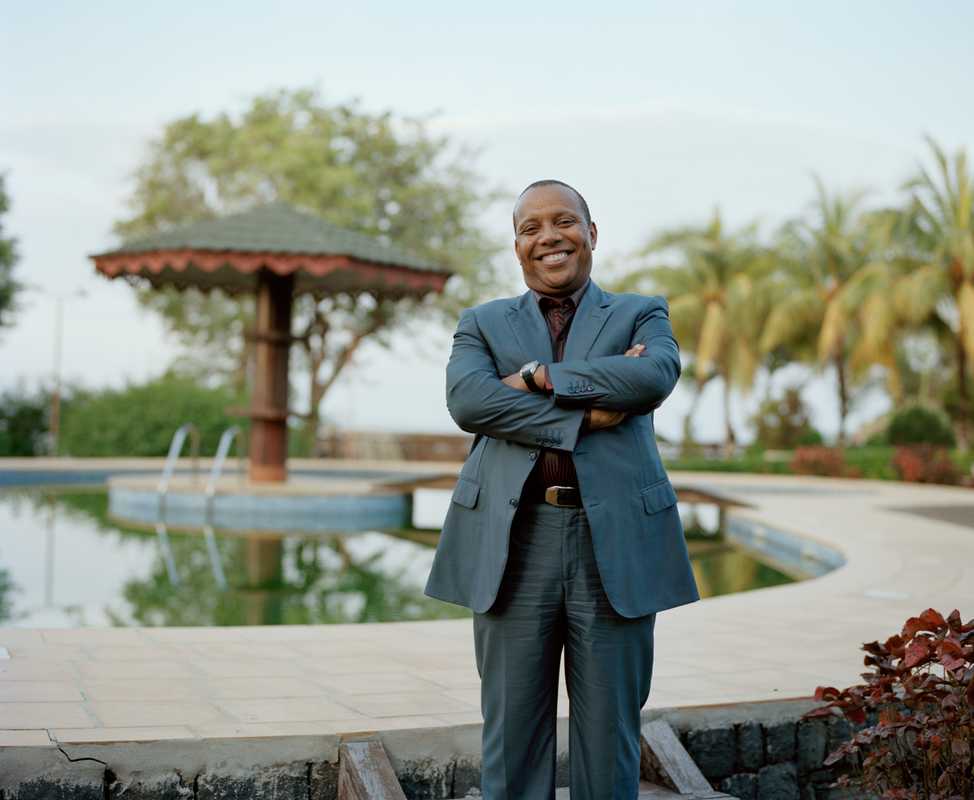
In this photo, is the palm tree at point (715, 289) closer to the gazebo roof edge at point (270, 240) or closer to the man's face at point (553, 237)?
the gazebo roof edge at point (270, 240)

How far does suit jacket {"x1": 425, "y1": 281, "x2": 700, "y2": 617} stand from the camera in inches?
95.5

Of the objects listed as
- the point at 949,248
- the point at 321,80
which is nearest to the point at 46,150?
the point at 321,80

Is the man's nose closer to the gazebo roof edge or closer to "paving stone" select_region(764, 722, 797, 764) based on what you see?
"paving stone" select_region(764, 722, 797, 764)

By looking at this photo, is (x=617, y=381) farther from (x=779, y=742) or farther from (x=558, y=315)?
(x=779, y=742)

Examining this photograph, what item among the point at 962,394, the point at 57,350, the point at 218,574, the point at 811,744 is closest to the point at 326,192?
the point at 57,350

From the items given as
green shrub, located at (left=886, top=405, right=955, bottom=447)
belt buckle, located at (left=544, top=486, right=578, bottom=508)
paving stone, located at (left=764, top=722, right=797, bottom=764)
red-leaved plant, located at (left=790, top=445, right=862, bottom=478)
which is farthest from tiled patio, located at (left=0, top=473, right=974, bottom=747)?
green shrub, located at (left=886, top=405, right=955, bottom=447)

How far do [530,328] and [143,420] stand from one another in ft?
59.5

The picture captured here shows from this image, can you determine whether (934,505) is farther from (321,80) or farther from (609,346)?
(321,80)

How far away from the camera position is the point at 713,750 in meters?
3.46

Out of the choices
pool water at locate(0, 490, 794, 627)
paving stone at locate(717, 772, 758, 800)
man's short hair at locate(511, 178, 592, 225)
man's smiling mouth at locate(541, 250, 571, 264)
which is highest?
man's short hair at locate(511, 178, 592, 225)

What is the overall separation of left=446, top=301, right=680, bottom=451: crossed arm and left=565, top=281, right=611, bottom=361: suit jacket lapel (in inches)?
3.4

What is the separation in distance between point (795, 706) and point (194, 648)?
2.37 meters

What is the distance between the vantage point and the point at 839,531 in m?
9.61

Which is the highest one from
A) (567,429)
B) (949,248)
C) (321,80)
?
(321,80)
